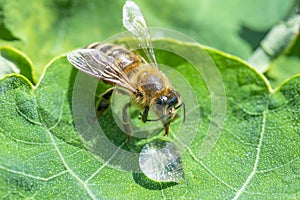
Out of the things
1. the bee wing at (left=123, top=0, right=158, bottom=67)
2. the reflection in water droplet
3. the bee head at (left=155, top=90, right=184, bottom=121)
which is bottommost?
the reflection in water droplet

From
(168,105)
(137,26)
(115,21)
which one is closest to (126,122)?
(168,105)

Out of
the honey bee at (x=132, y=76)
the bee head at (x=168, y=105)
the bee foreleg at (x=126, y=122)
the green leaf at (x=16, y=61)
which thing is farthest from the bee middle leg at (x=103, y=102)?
the green leaf at (x=16, y=61)

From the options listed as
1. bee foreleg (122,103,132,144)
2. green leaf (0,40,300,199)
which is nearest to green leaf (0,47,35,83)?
green leaf (0,40,300,199)

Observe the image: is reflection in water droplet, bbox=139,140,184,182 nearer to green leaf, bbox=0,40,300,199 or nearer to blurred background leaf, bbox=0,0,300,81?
green leaf, bbox=0,40,300,199

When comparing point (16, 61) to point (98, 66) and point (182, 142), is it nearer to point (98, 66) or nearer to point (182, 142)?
point (98, 66)

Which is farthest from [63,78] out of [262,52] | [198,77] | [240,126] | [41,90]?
[262,52]

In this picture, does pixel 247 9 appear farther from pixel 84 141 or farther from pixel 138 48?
pixel 84 141

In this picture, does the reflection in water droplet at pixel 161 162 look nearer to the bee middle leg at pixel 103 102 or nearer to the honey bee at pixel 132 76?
the honey bee at pixel 132 76
